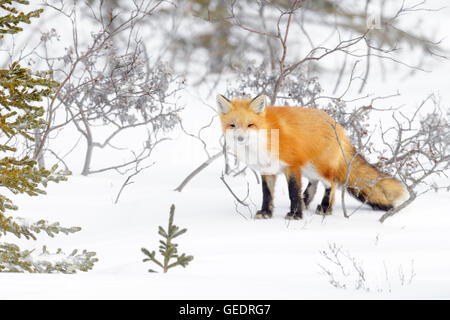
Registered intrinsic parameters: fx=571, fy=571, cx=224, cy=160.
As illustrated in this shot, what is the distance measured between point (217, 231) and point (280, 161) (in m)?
0.89

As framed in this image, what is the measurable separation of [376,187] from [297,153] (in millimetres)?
1094

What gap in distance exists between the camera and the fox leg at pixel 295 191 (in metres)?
5.48

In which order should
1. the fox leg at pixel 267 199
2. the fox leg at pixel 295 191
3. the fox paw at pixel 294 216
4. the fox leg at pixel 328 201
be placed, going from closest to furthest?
the fox leg at pixel 295 191
the fox paw at pixel 294 216
the fox leg at pixel 267 199
the fox leg at pixel 328 201

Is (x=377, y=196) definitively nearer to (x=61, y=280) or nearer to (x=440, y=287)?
(x=440, y=287)

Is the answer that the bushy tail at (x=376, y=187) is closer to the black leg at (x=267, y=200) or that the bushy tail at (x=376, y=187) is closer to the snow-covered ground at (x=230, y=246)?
the snow-covered ground at (x=230, y=246)

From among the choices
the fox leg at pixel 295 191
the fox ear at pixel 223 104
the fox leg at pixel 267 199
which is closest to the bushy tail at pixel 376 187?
the fox leg at pixel 295 191

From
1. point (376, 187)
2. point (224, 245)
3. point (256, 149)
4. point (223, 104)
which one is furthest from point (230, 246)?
point (376, 187)

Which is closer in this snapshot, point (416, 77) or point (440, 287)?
point (440, 287)

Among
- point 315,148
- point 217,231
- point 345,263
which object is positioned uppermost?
point 315,148

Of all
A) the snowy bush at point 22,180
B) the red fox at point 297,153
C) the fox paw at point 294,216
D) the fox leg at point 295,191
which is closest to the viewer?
the snowy bush at point 22,180

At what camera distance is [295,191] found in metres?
5.55

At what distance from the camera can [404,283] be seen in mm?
3508

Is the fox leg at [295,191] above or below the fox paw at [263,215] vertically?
above
